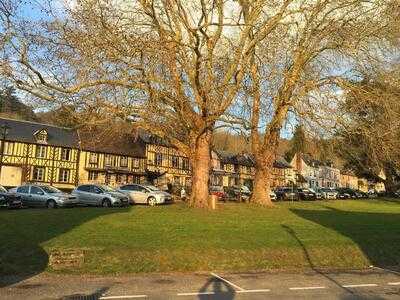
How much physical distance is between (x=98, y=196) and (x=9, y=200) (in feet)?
21.9

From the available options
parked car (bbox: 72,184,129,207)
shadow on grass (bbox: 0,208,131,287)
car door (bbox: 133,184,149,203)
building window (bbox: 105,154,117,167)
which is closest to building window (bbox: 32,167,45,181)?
building window (bbox: 105,154,117,167)

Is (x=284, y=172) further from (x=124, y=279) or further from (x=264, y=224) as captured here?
(x=124, y=279)

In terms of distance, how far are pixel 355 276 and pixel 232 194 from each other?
47465mm

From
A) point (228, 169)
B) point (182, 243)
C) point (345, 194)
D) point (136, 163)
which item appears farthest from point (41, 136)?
point (182, 243)

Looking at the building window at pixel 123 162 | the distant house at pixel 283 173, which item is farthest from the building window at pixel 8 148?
the distant house at pixel 283 173

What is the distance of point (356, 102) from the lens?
28.8 metres

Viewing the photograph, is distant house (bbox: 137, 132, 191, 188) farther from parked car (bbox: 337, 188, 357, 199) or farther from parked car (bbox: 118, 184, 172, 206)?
parked car (bbox: 118, 184, 172, 206)

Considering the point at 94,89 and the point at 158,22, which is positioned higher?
the point at 158,22

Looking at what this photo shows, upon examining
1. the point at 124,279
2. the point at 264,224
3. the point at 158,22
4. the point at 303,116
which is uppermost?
the point at 158,22

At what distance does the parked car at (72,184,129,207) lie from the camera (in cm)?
3922

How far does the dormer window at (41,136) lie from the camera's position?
2522 inches

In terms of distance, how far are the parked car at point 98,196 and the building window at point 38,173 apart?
24588mm

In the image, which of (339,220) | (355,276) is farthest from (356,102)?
(355,276)

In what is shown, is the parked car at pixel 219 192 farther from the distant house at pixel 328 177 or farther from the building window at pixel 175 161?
the distant house at pixel 328 177
